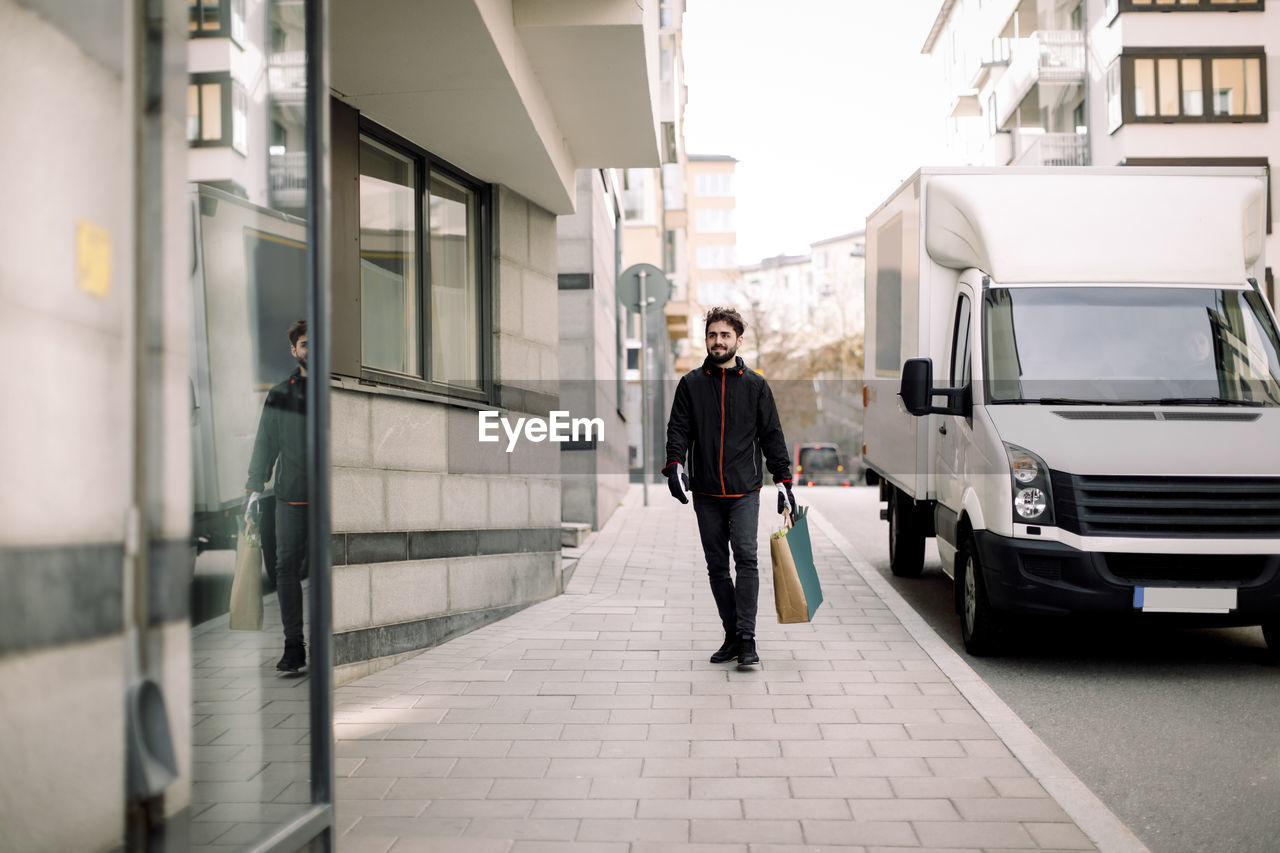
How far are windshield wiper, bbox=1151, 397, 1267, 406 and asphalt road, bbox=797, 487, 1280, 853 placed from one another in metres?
1.52

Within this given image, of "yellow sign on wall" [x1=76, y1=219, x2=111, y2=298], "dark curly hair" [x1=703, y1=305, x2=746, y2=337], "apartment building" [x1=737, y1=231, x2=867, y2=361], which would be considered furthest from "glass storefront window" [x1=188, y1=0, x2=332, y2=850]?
"apartment building" [x1=737, y1=231, x2=867, y2=361]

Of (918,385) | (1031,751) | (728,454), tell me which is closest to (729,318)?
(728,454)

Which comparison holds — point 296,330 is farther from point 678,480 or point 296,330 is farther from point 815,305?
point 815,305

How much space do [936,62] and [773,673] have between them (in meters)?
48.2

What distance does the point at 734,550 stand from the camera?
6895 millimetres

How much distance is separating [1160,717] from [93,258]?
209 inches

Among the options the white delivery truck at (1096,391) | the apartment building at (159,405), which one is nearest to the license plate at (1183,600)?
the white delivery truck at (1096,391)

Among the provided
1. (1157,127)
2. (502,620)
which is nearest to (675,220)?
(1157,127)

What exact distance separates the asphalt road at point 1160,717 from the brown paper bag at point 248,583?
2952 mm

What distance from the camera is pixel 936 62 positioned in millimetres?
50875

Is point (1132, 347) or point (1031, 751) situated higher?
point (1132, 347)

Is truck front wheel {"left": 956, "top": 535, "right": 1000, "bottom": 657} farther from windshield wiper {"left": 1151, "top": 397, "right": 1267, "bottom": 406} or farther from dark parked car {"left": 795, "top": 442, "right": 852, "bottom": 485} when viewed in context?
dark parked car {"left": 795, "top": 442, "right": 852, "bottom": 485}

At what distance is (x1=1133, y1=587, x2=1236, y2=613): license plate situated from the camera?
6719 millimetres

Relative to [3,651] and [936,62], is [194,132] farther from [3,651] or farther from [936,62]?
[936,62]
